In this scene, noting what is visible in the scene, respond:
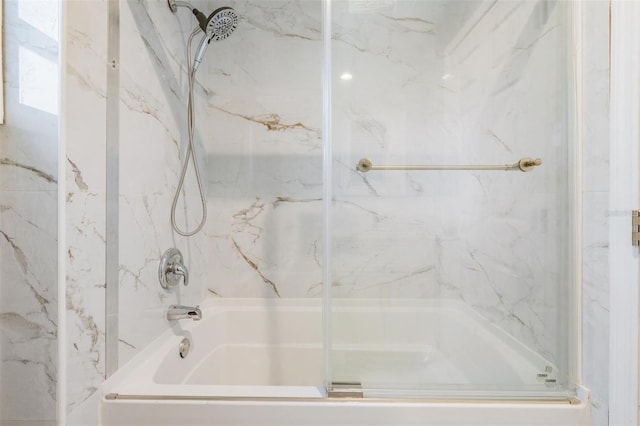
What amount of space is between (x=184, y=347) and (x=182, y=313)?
0.45 feet

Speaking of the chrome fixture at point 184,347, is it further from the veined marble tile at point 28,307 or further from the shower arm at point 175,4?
the shower arm at point 175,4

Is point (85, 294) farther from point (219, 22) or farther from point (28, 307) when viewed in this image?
point (219, 22)

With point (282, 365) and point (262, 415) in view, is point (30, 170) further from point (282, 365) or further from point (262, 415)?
point (282, 365)

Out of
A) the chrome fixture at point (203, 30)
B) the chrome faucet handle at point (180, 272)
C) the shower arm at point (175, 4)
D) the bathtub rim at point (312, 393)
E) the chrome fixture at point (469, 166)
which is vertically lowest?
the bathtub rim at point (312, 393)

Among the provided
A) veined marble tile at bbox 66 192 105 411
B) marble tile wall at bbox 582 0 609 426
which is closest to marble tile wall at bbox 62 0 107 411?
veined marble tile at bbox 66 192 105 411

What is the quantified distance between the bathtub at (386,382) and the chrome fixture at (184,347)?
0.06 ft

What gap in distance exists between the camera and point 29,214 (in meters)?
0.70

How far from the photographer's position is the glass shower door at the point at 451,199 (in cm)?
99

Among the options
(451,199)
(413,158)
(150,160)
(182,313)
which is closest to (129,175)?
(150,160)

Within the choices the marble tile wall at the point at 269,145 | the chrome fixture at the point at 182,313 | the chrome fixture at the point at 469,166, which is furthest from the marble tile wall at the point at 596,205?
the chrome fixture at the point at 182,313

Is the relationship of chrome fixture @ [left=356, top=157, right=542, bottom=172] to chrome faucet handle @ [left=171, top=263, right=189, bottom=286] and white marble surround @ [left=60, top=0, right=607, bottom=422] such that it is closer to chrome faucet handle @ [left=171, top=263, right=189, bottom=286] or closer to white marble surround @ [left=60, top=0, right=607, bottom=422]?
white marble surround @ [left=60, top=0, right=607, bottom=422]

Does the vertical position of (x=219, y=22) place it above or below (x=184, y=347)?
above

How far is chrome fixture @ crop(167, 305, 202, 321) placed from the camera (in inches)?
48.6

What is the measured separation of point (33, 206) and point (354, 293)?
86cm
